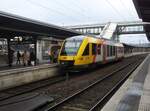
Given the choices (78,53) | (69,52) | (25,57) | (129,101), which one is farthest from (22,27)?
(129,101)

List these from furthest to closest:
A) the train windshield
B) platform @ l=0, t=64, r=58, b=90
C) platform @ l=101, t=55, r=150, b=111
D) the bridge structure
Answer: the bridge structure → the train windshield → platform @ l=0, t=64, r=58, b=90 → platform @ l=101, t=55, r=150, b=111

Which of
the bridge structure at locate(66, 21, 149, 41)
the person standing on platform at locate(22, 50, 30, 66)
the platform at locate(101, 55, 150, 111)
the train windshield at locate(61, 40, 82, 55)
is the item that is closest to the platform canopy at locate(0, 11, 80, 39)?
the train windshield at locate(61, 40, 82, 55)

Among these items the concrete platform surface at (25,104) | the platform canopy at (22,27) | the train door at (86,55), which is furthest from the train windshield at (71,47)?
the concrete platform surface at (25,104)

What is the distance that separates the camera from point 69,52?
70.2 ft

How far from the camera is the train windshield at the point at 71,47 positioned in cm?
2136

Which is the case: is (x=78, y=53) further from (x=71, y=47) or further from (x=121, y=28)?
(x=121, y=28)

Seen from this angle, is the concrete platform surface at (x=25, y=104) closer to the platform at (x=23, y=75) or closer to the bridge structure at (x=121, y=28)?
the platform at (x=23, y=75)

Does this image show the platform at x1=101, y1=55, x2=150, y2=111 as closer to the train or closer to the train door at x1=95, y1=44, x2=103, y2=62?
the train

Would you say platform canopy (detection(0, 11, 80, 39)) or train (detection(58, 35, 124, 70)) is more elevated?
platform canopy (detection(0, 11, 80, 39))

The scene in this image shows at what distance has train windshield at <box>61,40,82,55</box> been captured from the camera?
841 inches

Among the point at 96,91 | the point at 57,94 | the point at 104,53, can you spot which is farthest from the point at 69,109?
the point at 104,53

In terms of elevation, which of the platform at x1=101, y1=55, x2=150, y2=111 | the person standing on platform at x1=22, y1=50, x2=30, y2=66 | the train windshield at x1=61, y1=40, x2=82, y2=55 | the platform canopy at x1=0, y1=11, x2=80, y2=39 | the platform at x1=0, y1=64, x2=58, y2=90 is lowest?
the platform at x1=101, y1=55, x2=150, y2=111

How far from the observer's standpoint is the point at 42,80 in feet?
62.5

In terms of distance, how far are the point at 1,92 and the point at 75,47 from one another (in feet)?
27.9
